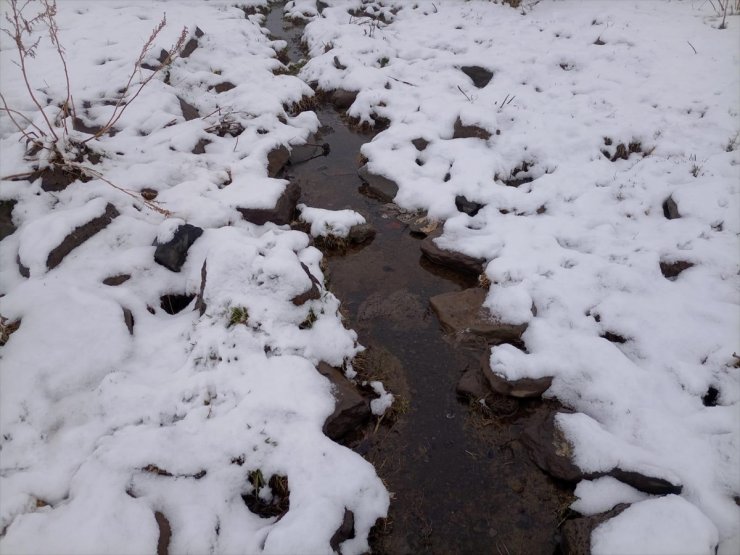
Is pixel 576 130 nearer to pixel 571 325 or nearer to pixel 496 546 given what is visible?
pixel 571 325

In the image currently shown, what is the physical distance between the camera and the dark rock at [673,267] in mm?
4395

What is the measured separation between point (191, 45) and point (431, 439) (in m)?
8.97

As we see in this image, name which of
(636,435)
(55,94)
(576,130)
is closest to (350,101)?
(576,130)

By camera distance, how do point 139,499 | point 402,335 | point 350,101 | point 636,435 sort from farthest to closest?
point 350,101 < point 402,335 < point 636,435 < point 139,499

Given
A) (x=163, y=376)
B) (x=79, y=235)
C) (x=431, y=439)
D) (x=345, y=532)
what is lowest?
(x=431, y=439)

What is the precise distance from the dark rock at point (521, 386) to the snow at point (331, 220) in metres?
2.56

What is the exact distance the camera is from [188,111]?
22.7ft

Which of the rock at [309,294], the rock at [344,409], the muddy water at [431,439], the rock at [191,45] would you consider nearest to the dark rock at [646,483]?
the muddy water at [431,439]

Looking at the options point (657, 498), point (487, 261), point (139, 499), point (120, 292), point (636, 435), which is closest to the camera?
point (139, 499)

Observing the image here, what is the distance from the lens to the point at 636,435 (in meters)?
3.34

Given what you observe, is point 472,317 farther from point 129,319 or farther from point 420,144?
point 420,144

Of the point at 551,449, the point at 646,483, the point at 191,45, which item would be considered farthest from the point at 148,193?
the point at 646,483

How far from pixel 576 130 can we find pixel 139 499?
6746 millimetres

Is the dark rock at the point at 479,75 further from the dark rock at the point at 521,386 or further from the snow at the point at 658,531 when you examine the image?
the snow at the point at 658,531
